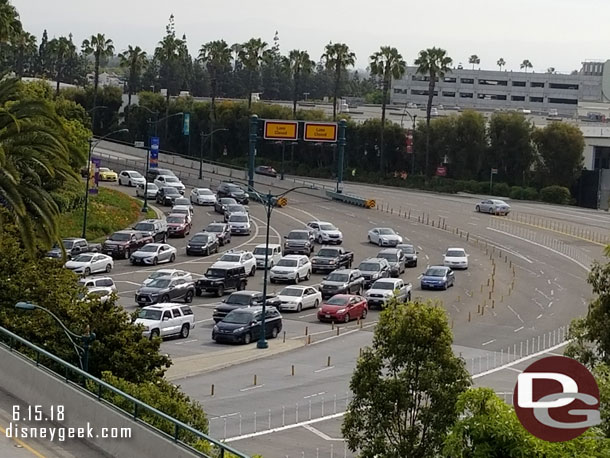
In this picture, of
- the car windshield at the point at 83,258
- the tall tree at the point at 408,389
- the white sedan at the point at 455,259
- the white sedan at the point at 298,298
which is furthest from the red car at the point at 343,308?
the tall tree at the point at 408,389

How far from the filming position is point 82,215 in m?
76.8

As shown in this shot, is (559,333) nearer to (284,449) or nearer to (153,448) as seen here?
(284,449)

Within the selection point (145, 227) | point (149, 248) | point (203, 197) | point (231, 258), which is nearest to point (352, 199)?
point (203, 197)

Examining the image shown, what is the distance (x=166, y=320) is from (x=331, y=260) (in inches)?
807

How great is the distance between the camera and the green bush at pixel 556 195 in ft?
367

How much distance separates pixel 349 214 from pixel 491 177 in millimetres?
27921

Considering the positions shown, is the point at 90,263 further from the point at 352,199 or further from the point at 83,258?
the point at 352,199

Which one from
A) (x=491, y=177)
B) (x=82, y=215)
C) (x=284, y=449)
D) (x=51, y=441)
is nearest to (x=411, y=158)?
(x=491, y=177)

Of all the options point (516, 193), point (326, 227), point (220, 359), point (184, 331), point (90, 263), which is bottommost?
point (220, 359)

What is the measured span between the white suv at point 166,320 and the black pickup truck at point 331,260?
703 inches

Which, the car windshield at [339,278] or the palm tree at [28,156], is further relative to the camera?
the car windshield at [339,278]

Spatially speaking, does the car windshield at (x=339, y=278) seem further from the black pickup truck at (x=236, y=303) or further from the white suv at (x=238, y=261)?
the black pickup truck at (x=236, y=303)

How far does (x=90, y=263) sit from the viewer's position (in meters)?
60.9

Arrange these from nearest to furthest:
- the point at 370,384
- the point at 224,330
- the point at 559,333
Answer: the point at 370,384, the point at 224,330, the point at 559,333
